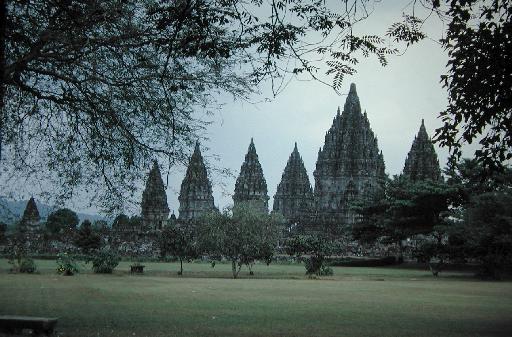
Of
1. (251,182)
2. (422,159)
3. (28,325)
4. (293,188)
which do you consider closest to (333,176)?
(293,188)

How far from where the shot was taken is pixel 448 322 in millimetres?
14133

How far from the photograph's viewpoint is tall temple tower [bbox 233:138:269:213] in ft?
274

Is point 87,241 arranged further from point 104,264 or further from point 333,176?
point 333,176

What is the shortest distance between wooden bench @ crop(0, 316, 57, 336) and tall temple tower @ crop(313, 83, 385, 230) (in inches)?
2705

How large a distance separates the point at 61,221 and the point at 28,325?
8612 centimetres

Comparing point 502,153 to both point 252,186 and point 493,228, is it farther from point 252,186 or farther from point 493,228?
point 252,186

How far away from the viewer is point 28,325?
10.0 meters

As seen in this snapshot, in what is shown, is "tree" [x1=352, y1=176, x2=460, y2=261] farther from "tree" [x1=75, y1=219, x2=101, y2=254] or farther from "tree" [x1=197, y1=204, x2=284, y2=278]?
"tree" [x1=75, y1=219, x2=101, y2=254]

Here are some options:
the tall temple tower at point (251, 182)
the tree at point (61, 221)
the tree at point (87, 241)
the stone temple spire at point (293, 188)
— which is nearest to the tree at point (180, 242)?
the tree at point (87, 241)

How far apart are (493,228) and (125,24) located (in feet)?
91.0

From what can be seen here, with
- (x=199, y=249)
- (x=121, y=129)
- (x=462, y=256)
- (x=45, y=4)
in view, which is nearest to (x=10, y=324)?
(x=121, y=129)

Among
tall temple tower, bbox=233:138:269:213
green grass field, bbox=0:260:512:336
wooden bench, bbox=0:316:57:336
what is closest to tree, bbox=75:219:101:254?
tall temple tower, bbox=233:138:269:213

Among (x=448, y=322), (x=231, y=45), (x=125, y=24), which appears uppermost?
(x=125, y=24)

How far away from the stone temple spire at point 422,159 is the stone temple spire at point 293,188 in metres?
17.7
